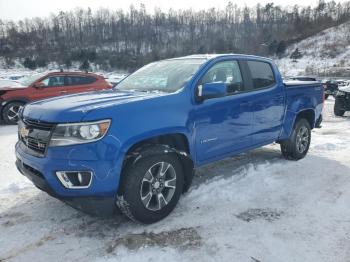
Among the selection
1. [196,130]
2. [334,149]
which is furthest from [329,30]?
[196,130]

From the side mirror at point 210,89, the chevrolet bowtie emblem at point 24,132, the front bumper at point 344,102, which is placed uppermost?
the side mirror at point 210,89

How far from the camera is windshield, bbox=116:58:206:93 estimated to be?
4.35 meters

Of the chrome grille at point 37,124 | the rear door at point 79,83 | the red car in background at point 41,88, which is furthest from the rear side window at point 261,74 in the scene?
the rear door at point 79,83

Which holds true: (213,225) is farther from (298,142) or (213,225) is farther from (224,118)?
(298,142)

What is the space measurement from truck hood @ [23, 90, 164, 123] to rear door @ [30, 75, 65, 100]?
7285 mm

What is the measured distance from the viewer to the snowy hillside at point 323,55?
4497 centimetres

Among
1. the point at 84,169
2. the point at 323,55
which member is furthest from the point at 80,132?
the point at 323,55

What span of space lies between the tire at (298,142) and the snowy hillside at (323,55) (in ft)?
123

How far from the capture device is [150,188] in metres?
3.72

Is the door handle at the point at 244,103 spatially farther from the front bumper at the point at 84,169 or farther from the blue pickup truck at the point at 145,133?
the front bumper at the point at 84,169

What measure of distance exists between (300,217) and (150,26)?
11063cm

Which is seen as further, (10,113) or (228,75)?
(10,113)

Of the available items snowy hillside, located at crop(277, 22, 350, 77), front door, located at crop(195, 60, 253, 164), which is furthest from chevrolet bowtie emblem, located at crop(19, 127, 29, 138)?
snowy hillside, located at crop(277, 22, 350, 77)

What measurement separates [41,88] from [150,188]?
8.26m
